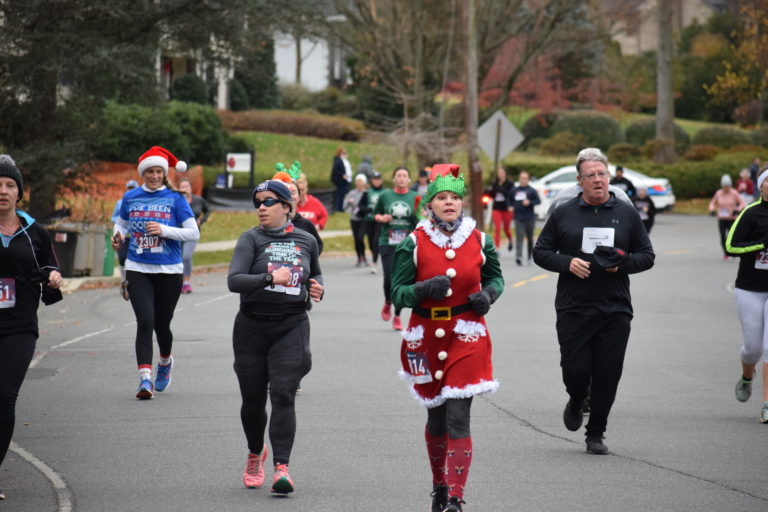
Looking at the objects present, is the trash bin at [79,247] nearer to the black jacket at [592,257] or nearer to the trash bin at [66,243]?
the trash bin at [66,243]

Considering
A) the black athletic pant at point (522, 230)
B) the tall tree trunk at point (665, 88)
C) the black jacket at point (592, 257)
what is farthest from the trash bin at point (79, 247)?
the tall tree trunk at point (665, 88)

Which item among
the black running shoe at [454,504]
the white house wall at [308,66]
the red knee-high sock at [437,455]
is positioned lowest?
the black running shoe at [454,504]

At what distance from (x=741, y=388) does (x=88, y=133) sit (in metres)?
16.5

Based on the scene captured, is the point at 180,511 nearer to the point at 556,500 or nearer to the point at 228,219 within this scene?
the point at 556,500

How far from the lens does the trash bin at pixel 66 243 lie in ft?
66.1

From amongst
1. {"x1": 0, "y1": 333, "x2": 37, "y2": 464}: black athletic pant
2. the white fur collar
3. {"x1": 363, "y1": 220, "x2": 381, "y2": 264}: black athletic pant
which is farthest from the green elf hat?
{"x1": 363, "y1": 220, "x2": 381, "y2": 264}: black athletic pant

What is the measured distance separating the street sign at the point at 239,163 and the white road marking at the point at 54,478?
27.8 metres

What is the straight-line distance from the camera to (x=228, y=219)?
32938 mm

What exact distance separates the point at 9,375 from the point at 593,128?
54.0 metres

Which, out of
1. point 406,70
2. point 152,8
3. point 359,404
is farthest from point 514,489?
point 406,70

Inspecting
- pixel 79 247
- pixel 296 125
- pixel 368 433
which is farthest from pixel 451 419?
pixel 296 125

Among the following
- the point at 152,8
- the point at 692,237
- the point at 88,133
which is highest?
the point at 152,8

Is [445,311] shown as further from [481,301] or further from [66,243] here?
→ [66,243]

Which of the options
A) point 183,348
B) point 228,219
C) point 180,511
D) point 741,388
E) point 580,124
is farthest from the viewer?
point 580,124
